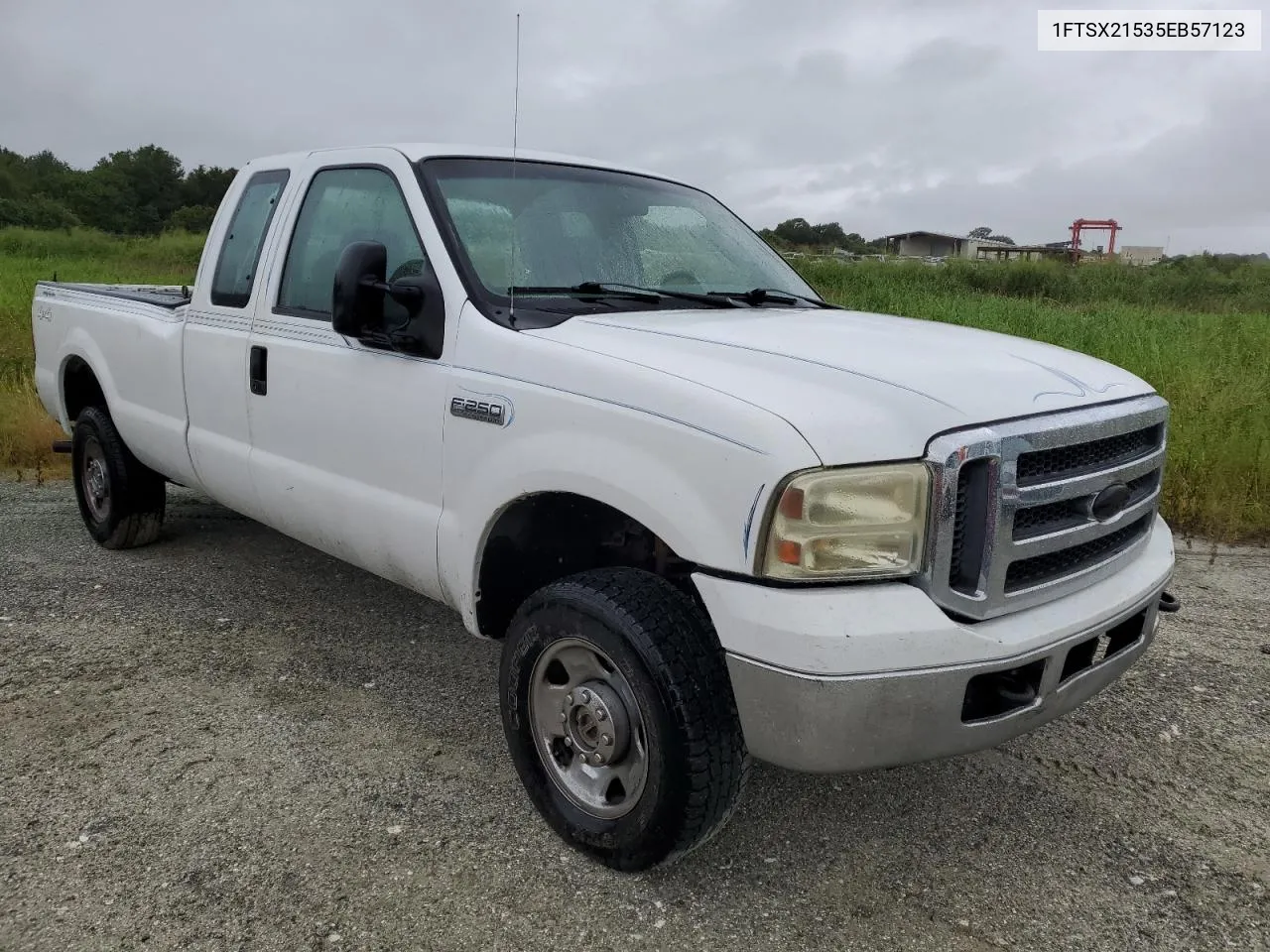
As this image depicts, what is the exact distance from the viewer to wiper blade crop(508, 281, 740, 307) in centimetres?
311

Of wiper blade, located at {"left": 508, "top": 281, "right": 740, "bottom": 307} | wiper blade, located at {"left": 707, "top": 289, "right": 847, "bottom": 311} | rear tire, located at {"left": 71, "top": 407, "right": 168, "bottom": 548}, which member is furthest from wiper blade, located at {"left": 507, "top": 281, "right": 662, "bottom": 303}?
rear tire, located at {"left": 71, "top": 407, "right": 168, "bottom": 548}

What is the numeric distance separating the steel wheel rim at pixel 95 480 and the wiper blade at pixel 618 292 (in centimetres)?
311

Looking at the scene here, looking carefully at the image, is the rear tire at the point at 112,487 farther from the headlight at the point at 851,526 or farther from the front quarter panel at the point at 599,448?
the headlight at the point at 851,526

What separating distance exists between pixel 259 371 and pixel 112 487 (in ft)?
6.12

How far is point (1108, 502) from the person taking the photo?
8.30 feet

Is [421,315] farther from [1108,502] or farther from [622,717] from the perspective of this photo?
[1108,502]

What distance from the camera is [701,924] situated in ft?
8.02

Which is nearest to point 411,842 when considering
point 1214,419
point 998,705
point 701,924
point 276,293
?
point 701,924

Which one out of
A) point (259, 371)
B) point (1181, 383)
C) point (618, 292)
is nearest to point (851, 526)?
point (618, 292)

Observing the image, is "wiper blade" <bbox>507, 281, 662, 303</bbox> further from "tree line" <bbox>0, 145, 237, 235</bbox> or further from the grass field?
"tree line" <bbox>0, 145, 237, 235</bbox>

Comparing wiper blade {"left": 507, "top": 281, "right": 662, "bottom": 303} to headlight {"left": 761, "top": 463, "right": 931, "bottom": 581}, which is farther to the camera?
wiper blade {"left": 507, "top": 281, "right": 662, "bottom": 303}

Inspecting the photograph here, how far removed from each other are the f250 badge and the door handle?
3.81 ft

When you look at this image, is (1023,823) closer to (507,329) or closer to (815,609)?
(815,609)

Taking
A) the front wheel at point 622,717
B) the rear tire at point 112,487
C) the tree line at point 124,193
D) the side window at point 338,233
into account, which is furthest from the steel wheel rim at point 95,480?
the tree line at point 124,193
